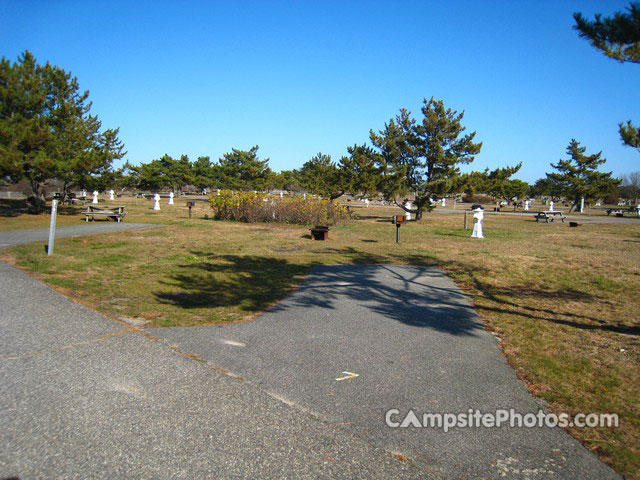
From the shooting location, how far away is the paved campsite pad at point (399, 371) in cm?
271

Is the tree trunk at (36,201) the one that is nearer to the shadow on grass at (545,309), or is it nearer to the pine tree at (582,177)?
the shadow on grass at (545,309)

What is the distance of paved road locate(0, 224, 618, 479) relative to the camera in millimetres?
2523

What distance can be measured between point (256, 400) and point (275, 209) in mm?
19900

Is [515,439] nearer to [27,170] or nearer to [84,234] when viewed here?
[84,234]

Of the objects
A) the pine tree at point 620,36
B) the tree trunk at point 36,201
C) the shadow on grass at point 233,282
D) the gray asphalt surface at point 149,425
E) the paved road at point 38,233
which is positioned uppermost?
the pine tree at point 620,36

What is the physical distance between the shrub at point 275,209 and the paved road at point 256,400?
1676 centimetres

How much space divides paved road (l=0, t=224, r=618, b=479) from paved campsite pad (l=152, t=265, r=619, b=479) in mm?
15

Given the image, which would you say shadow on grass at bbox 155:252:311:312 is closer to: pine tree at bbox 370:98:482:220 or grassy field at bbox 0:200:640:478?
grassy field at bbox 0:200:640:478

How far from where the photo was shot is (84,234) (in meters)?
14.7

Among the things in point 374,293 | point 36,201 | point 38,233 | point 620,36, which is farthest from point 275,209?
point 620,36

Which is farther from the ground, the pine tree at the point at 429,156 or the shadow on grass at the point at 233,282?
the pine tree at the point at 429,156

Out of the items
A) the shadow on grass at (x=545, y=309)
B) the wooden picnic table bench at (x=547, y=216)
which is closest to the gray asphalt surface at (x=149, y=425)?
the shadow on grass at (x=545, y=309)

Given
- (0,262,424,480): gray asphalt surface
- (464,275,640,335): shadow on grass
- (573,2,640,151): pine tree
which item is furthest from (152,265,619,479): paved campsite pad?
(573,2,640,151): pine tree

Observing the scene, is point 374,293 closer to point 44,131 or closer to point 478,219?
point 478,219
